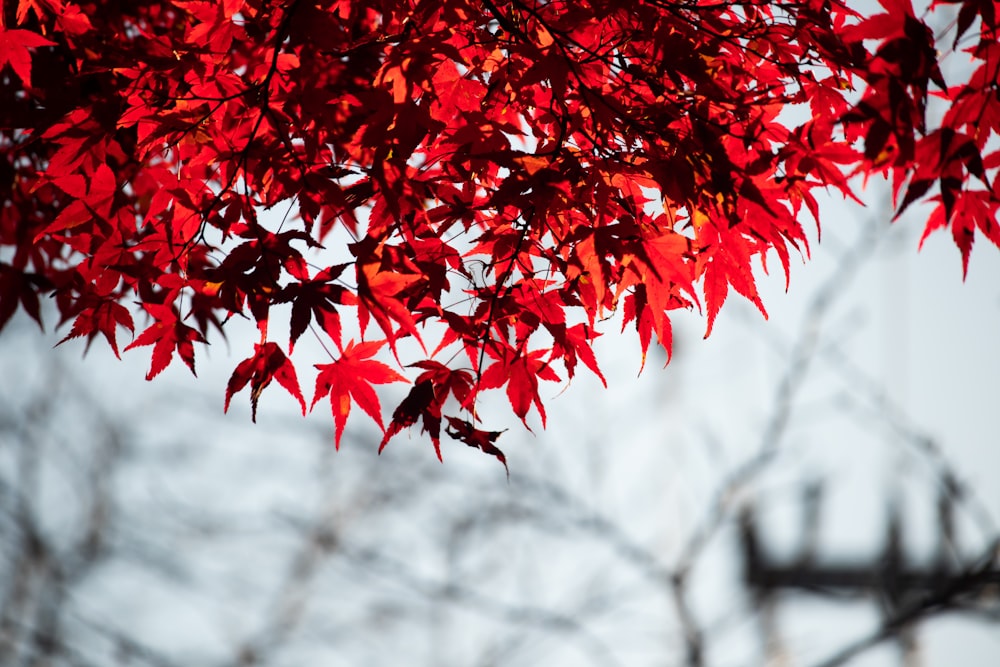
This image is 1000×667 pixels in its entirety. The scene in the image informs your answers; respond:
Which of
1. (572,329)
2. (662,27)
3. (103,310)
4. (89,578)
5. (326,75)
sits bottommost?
(89,578)

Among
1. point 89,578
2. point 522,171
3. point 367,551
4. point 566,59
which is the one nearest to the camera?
point 522,171

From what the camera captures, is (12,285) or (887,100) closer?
(887,100)

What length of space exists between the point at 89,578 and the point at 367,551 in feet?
13.2

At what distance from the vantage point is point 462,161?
5.63 ft

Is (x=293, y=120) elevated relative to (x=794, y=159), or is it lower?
lower

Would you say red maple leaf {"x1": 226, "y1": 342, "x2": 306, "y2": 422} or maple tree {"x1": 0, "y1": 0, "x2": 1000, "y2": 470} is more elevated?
maple tree {"x1": 0, "y1": 0, "x2": 1000, "y2": 470}

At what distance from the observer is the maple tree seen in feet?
5.27

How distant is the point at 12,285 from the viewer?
2.46m

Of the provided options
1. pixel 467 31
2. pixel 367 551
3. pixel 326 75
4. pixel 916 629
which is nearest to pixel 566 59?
pixel 467 31

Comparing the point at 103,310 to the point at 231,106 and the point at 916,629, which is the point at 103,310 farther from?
the point at 916,629

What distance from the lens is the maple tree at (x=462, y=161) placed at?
1605mm

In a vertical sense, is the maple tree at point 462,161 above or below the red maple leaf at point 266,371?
above

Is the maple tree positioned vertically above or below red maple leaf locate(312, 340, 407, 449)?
above

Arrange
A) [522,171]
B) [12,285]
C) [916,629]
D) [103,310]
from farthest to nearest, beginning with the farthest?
[916,629], [12,285], [103,310], [522,171]
